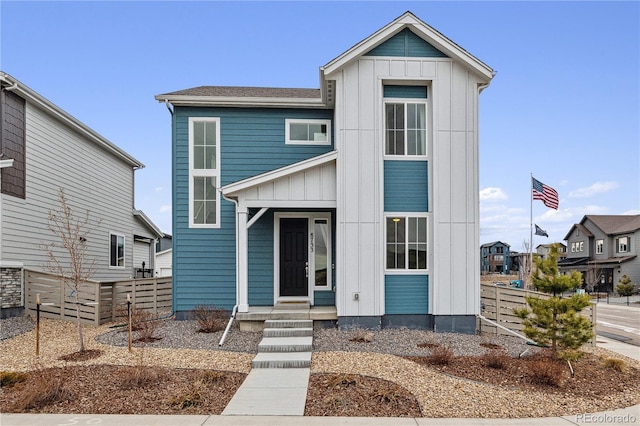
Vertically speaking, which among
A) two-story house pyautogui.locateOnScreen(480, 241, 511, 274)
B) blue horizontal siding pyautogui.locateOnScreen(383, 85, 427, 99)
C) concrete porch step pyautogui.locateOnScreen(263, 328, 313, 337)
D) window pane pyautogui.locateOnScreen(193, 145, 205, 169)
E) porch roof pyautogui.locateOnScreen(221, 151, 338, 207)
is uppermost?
blue horizontal siding pyautogui.locateOnScreen(383, 85, 427, 99)

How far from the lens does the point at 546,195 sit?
791 inches

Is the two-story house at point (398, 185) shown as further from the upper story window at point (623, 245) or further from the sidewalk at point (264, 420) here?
the upper story window at point (623, 245)

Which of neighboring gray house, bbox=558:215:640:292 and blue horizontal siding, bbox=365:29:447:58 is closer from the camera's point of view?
blue horizontal siding, bbox=365:29:447:58

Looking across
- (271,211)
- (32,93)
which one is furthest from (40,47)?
(271,211)

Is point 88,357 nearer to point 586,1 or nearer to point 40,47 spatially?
point 40,47

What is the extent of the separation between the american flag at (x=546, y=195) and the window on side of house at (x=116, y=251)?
63.9 feet

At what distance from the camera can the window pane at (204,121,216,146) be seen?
11.3m

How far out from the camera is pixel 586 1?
11.9 meters

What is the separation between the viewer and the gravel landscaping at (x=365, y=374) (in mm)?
5285

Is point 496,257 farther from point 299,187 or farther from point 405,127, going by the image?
point 299,187

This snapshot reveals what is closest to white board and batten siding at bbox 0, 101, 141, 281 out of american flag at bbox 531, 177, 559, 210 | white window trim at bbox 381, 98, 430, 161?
white window trim at bbox 381, 98, 430, 161

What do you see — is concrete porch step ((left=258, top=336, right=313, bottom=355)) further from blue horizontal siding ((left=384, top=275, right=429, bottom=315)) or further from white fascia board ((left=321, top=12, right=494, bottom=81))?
white fascia board ((left=321, top=12, right=494, bottom=81))

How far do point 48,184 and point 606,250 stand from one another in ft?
144

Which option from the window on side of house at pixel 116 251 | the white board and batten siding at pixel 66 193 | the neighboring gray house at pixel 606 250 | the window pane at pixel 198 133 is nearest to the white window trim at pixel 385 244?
the window pane at pixel 198 133
